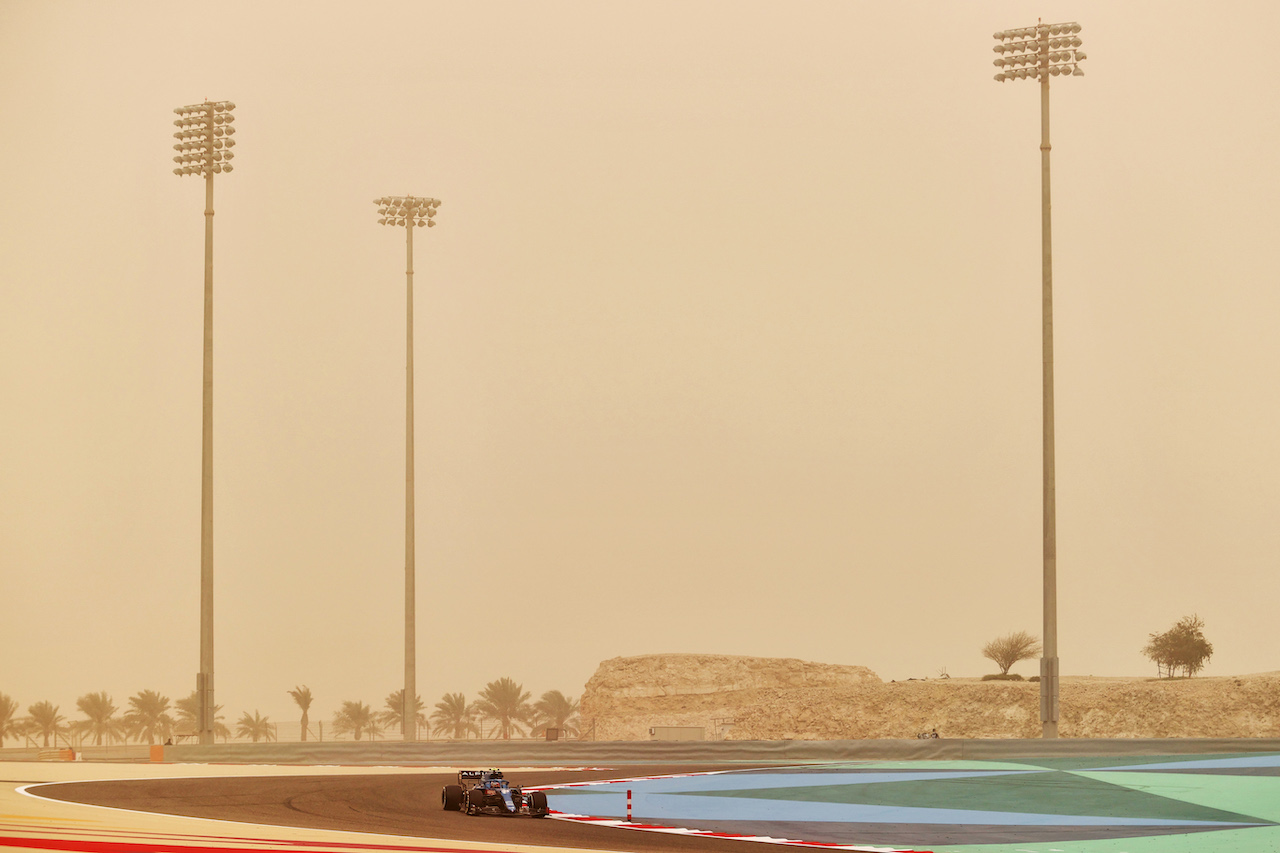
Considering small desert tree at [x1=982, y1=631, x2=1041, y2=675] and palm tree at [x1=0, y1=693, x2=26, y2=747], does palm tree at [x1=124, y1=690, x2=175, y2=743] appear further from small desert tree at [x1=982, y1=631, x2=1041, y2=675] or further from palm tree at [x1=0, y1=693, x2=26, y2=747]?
small desert tree at [x1=982, y1=631, x2=1041, y2=675]

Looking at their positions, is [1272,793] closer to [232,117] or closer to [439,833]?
[439,833]

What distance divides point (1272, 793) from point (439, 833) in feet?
47.0

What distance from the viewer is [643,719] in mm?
95625

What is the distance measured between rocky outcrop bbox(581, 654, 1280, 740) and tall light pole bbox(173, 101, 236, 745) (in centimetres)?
4202

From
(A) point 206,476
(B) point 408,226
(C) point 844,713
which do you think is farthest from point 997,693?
(A) point 206,476

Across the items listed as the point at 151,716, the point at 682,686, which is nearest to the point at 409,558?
the point at 682,686

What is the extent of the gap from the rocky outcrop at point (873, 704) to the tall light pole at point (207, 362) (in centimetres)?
4202

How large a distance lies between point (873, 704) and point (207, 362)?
51.6m

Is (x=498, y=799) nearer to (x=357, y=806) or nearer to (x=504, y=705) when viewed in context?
(x=357, y=806)

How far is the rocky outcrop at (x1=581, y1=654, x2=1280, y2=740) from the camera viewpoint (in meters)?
74.1

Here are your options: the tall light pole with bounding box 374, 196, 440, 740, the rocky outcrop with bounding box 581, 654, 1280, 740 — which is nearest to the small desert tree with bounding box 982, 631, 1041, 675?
the rocky outcrop with bounding box 581, 654, 1280, 740

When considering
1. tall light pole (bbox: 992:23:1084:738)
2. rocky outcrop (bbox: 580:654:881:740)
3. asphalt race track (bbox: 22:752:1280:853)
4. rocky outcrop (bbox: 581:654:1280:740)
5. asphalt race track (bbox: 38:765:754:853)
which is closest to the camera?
asphalt race track (bbox: 38:765:754:853)

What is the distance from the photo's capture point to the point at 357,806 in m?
21.9

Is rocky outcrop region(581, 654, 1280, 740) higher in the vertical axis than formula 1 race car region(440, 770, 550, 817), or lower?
lower
